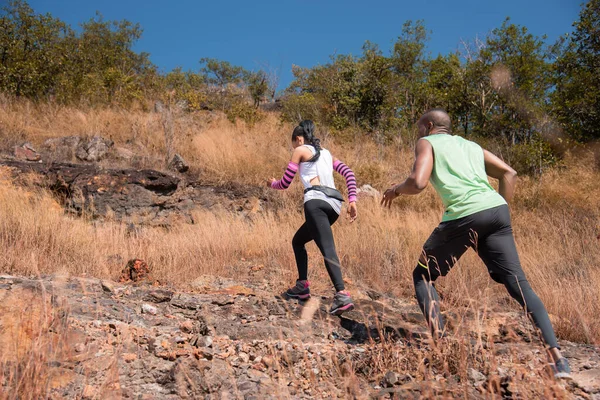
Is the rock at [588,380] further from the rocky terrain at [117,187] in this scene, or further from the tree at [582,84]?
the tree at [582,84]

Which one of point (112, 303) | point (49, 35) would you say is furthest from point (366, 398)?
point (49, 35)

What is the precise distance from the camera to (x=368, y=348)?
3348mm

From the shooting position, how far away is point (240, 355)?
10.6 ft

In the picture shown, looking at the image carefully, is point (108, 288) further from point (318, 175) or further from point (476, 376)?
point (476, 376)

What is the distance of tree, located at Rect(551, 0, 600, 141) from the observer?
38.7 ft

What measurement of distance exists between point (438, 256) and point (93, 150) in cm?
919

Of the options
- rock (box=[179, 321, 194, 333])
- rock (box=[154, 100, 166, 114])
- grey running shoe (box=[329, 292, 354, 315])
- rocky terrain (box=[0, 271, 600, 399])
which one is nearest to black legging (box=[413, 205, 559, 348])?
rocky terrain (box=[0, 271, 600, 399])

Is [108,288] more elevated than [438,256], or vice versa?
[108,288]

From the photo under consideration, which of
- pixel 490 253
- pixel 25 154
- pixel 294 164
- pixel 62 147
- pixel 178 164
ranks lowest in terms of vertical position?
pixel 490 253

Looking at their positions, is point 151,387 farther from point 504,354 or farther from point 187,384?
point 504,354

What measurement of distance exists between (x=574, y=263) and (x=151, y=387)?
5716 mm

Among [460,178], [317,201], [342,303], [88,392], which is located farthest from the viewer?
[317,201]

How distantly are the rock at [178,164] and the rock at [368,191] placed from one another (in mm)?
3968

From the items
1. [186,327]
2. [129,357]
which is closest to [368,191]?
[186,327]
